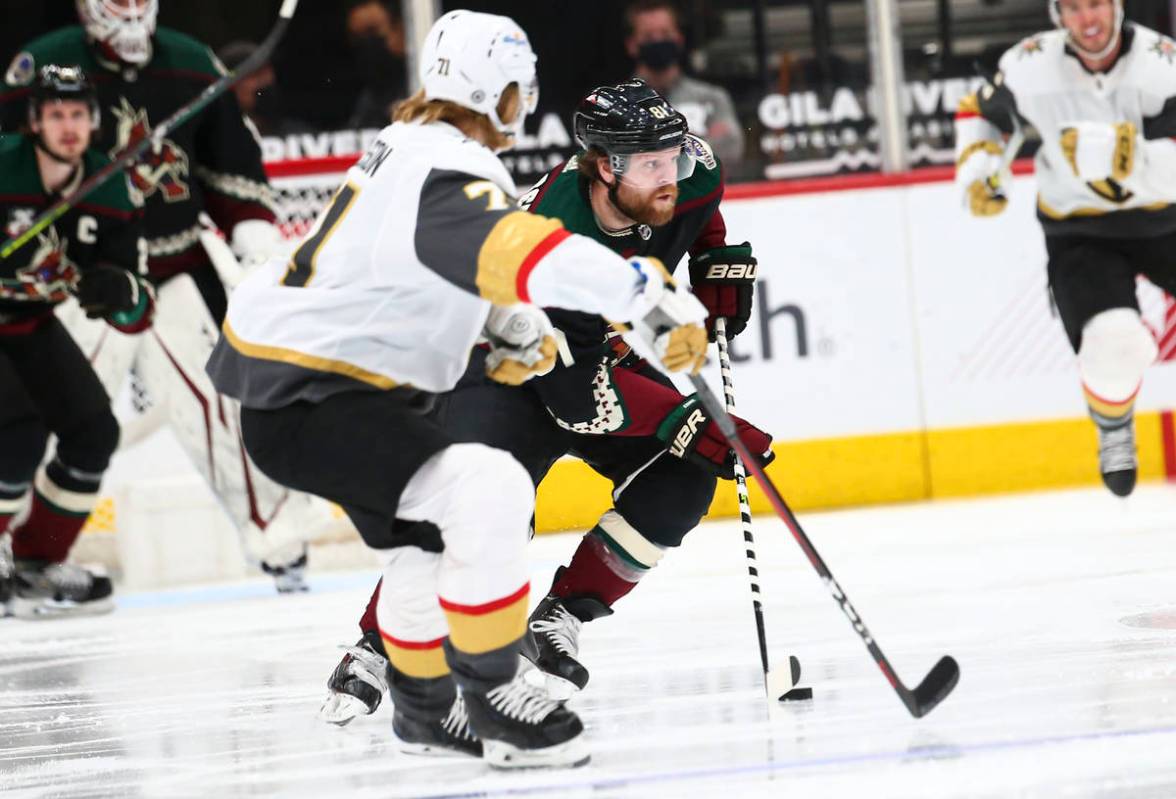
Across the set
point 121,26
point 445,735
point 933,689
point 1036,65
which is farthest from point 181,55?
point 933,689

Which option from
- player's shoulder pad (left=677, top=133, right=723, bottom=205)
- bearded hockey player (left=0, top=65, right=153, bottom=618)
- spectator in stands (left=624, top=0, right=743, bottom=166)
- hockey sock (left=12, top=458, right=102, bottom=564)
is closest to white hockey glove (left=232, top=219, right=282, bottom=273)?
bearded hockey player (left=0, top=65, right=153, bottom=618)

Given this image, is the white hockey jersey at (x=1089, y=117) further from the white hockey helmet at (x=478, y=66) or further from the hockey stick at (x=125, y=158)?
the white hockey helmet at (x=478, y=66)

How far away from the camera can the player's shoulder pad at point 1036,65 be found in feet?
17.2

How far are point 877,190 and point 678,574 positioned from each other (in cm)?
188

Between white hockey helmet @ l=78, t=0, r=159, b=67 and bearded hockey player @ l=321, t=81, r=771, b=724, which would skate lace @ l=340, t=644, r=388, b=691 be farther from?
white hockey helmet @ l=78, t=0, r=159, b=67

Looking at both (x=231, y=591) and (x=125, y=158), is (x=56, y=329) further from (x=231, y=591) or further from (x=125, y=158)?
(x=231, y=591)

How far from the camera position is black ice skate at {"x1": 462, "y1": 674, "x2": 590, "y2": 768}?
262cm

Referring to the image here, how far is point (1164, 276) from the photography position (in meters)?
5.24

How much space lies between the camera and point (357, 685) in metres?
3.04

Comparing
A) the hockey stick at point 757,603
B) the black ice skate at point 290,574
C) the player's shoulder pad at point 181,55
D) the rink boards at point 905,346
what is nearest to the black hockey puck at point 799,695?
the hockey stick at point 757,603

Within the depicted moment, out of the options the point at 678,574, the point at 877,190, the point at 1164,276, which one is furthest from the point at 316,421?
the point at 877,190

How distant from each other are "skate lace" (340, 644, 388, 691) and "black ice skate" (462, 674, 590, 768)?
1.45 feet

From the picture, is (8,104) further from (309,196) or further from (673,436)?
(673,436)

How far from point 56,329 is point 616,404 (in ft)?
7.73
